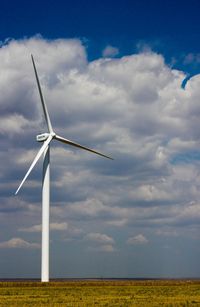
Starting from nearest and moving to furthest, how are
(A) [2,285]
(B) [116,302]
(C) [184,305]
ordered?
1. (C) [184,305]
2. (B) [116,302]
3. (A) [2,285]

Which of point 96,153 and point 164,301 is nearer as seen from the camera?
point 164,301

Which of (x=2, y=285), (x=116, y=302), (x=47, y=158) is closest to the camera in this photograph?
(x=116, y=302)

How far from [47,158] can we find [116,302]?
1687 inches

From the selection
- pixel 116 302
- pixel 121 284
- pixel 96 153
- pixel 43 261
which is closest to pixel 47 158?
pixel 96 153

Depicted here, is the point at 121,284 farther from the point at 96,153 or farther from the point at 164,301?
the point at 164,301

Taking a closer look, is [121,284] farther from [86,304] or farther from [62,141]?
[86,304]

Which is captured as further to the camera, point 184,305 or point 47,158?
point 47,158

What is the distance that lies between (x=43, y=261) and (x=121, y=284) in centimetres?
1329

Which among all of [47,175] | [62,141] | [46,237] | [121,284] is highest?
[62,141]

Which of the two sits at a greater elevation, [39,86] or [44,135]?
[39,86]

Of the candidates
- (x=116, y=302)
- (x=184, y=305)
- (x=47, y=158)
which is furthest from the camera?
(x=47, y=158)

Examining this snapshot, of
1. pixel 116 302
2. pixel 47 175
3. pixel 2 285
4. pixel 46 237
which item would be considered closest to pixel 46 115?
pixel 47 175

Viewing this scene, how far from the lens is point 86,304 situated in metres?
49.9

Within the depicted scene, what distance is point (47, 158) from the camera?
301 ft
